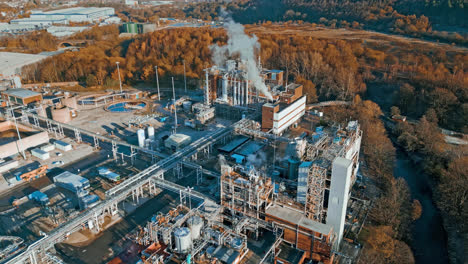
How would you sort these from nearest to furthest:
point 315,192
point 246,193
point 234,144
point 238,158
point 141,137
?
point 315,192, point 246,193, point 238,158, point 141,137, point 234,144

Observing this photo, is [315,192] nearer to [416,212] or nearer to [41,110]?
[416,212]

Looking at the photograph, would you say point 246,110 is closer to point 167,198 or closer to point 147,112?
point 147,112

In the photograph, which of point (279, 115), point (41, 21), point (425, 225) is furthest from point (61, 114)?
point (41, 21)

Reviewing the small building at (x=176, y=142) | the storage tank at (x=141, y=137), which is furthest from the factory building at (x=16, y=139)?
the small building at (x=176, y=142)

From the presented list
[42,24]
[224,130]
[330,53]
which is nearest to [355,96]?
[330,53]

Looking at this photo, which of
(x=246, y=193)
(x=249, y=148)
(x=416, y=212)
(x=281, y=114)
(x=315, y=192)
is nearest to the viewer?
(x=315, y=192)

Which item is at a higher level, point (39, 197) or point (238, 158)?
point (238, 158)

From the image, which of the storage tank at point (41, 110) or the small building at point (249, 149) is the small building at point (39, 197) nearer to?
the small building at point (249, 149)
